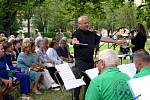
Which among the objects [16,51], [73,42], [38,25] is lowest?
[38,25]

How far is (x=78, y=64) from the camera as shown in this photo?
9.39m

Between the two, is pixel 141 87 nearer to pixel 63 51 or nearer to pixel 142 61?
pixel 142 61

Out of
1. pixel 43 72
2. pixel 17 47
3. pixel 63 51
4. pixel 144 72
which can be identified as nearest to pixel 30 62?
pixel 43 72

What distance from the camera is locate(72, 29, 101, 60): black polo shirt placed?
30.3 ft

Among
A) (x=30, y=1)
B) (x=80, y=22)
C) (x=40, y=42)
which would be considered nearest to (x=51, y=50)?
(x=40, y=42)

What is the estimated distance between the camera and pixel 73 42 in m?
8.98

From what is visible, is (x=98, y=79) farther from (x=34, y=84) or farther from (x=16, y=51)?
(x=16, y=51)

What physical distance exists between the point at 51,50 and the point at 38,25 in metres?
48.9

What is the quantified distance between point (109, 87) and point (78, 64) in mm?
4431

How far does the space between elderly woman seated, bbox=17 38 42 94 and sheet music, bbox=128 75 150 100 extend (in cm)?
768

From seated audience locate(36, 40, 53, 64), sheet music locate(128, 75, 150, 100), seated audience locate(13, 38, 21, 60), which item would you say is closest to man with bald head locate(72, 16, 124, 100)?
sheet music locate(128, 75, 150, 100)

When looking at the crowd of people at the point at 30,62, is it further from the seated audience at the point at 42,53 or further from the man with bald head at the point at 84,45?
the man with bald head at the point at 84,45

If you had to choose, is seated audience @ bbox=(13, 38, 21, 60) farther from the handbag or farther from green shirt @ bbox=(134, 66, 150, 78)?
green shirt @ bbox=(134, 66, 150, 78)

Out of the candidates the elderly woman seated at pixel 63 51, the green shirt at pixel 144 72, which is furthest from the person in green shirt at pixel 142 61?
the elderly woman seated at pixel 63 51
